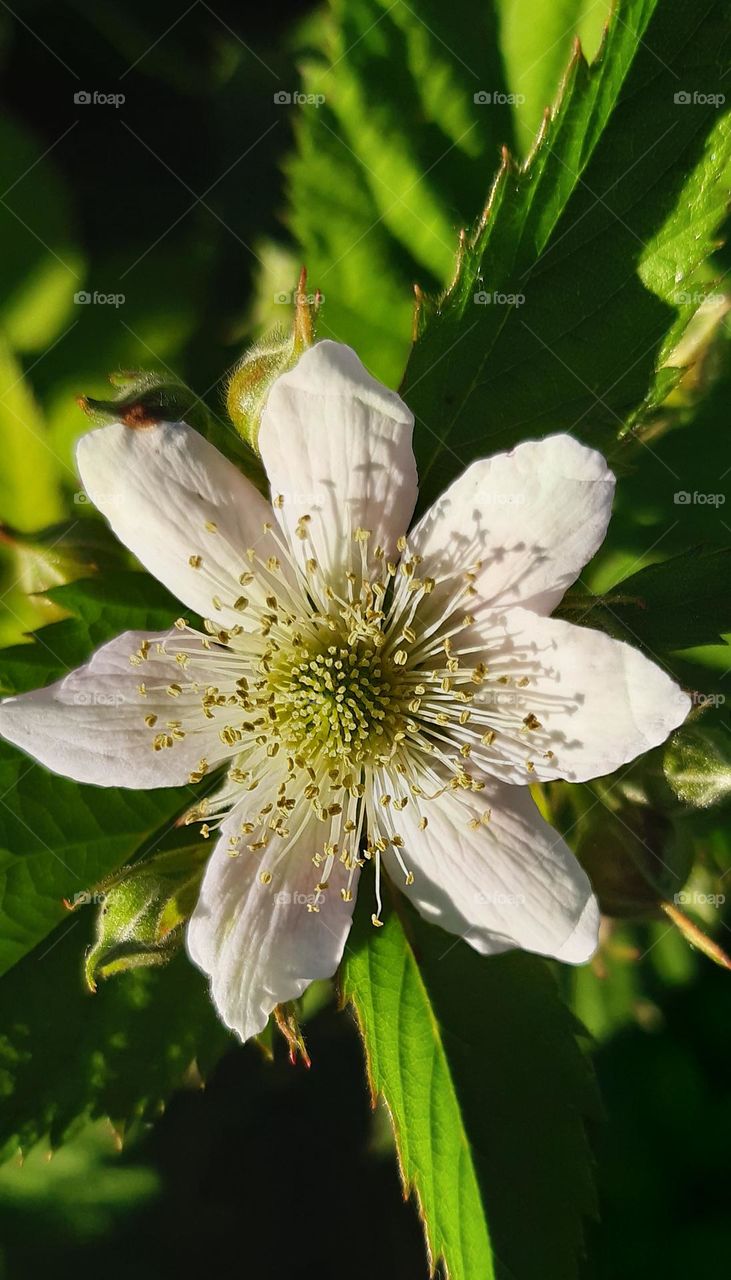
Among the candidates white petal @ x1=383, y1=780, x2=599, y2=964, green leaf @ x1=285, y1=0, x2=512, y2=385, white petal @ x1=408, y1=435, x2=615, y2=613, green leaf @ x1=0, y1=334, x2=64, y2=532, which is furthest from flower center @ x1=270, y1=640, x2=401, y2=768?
green leaf @ x1=0, y1=334, x2=64, y2=532

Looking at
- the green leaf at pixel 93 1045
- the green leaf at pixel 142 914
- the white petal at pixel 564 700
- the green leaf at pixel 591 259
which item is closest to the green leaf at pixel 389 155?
the green leaf at pixel 591 259

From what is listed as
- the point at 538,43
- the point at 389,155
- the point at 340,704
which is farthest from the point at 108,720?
the point at 538,43

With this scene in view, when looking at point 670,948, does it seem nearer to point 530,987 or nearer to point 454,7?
point 530,987

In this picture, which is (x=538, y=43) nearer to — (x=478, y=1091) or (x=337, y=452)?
(x=337, y=452)

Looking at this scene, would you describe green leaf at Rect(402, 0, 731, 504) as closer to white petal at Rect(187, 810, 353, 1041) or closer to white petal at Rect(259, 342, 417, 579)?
white petal at Rect(259, 342, 417, 579)

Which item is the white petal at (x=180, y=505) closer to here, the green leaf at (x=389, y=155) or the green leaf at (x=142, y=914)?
the green leaf at (x=142, y=914)
